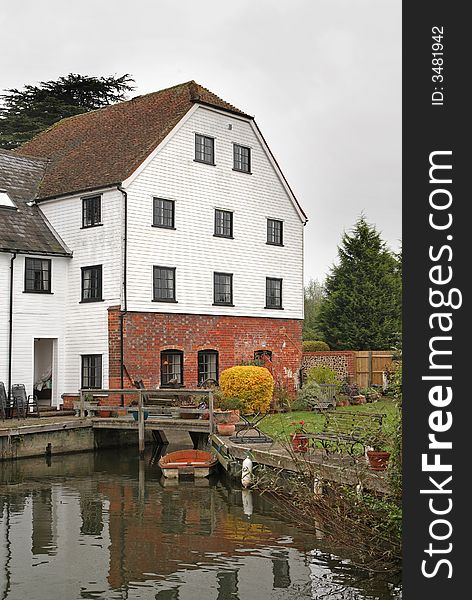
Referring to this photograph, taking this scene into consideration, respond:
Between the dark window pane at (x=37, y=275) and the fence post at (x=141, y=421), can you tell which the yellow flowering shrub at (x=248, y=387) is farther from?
the dark window pane at (x=37, y=275)

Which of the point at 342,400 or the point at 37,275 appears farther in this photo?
the point at 342,400

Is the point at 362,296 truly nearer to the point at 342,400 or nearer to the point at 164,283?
the point at 342,400

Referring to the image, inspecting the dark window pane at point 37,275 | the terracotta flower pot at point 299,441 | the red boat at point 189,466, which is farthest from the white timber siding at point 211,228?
the terracotta flower pot at point 299,441

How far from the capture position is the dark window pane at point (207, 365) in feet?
89.2

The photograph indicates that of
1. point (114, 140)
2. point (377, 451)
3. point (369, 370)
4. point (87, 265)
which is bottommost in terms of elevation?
point (377, 451)

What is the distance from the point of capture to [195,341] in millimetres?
26844

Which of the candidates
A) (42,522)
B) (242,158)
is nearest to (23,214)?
(242,158)

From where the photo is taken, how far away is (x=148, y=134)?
27031mm

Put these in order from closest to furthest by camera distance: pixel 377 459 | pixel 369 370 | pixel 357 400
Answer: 1. pixel 377 459
2. pixel 357 400
3. pixel 369 370

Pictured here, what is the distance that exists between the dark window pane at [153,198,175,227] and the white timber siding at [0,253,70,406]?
10.8 ft

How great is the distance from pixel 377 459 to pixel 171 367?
14766 mm

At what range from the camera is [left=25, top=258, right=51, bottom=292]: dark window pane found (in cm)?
2570

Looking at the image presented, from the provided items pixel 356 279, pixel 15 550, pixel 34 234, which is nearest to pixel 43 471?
pixel 15 550

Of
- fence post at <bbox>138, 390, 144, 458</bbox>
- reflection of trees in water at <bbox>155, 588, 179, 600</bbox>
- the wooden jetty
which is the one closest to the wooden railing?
fence post at <bbox>138, 390, 144, 458</bbox>
